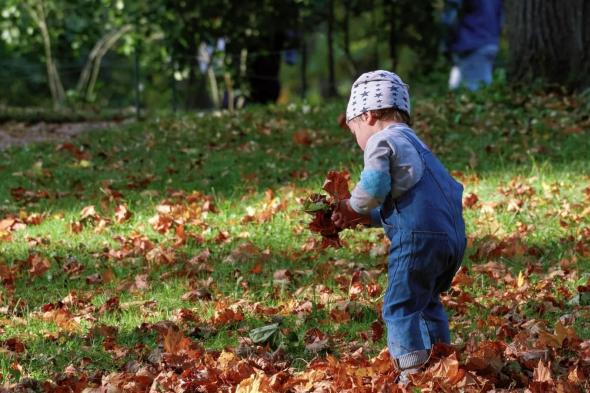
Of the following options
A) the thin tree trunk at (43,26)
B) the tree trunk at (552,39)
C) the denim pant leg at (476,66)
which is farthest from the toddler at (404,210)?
the thin tree trunk at (43,26)

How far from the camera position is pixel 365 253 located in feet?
20.0

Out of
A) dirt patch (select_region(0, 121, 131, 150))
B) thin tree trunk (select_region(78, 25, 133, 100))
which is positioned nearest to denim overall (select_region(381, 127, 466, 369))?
dirt patch (select_region(0, 121, 131, 150))

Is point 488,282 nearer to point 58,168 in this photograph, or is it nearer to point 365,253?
point 365,253

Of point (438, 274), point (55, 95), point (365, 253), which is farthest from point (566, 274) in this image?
point (55, 95)

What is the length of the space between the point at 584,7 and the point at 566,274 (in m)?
6.19

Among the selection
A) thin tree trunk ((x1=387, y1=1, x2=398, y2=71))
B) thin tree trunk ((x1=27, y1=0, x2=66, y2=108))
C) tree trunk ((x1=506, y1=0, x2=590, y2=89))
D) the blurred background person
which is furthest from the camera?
thin tree trunk ((x1=27, y1=0, x2=66, y2=108))

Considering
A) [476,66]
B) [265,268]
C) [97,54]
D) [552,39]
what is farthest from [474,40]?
[97,54]

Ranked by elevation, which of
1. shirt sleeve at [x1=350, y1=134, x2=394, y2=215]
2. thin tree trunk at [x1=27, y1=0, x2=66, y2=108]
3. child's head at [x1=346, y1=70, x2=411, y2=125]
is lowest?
shirt sleeve at [x1=350, y1=134, x2=394, y2=215]

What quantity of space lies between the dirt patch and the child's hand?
8067 mm

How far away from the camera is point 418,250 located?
12.1 feet

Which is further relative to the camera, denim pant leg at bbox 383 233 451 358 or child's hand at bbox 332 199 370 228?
child's hand at bbox 332 199 370 228

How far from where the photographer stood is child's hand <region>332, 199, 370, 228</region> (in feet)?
12.5

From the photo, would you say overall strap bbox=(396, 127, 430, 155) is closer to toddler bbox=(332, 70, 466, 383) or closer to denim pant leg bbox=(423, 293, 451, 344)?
toddler bbox=(332, 70, 466, 383)

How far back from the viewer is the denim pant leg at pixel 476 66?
500 inches
